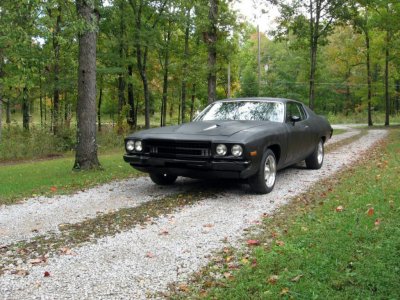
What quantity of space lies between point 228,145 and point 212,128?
2.17 feet

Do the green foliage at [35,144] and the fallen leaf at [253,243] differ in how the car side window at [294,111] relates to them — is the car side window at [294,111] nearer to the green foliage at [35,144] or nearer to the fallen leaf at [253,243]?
the fallen leaf at [253,243]

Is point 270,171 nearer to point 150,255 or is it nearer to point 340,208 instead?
point 340,208

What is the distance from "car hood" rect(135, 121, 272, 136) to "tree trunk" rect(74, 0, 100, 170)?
298cm

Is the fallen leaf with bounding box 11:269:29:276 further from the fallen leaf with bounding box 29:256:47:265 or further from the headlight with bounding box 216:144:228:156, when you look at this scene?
the headlight with bounding box 216:144:228:156

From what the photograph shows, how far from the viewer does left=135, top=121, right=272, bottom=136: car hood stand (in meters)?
6.52

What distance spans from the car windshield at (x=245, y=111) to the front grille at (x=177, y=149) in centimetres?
152

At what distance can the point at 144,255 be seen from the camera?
4098mm

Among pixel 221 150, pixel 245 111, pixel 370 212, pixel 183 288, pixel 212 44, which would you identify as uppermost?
pixel 212 44

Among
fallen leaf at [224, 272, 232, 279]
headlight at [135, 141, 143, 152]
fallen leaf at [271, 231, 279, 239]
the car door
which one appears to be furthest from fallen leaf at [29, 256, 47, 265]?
the car door

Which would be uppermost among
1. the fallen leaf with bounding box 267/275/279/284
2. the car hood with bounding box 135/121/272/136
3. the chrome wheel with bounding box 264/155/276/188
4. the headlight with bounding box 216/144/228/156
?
the car hood with bounding box 135/121/272/136

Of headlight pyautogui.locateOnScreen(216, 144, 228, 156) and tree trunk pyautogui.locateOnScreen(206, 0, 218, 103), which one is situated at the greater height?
tree trunk pyautogui.locateOnScreen(206, 0, 218, 103)

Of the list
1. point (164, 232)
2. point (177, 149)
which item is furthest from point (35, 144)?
point (164, 232)

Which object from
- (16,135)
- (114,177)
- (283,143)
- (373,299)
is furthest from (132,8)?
(373,299)

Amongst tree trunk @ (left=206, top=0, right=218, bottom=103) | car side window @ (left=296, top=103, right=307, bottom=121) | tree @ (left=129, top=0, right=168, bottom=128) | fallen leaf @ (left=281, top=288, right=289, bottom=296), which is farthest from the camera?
tree @ (left=129, top=0, right=168, bottom=128)
